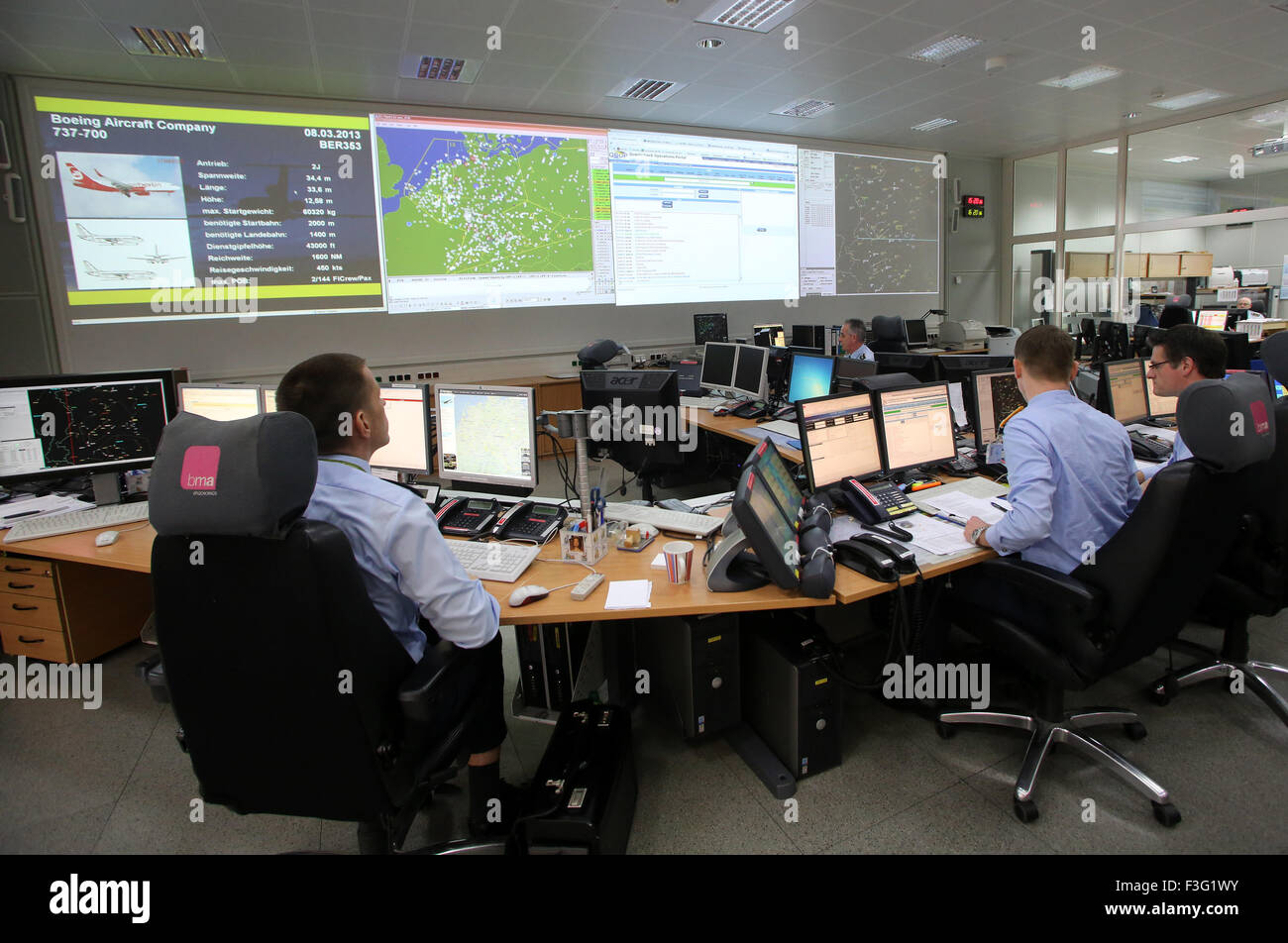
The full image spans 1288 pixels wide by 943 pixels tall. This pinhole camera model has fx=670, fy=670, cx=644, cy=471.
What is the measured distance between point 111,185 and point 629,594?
5.35m

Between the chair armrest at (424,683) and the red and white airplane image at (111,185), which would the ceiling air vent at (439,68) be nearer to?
the red and white airplane image at (111,185)

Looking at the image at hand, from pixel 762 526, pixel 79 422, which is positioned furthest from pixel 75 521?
pixel 762 526

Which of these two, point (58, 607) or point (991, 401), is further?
point (991, 401)

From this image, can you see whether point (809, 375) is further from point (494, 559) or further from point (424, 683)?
point (424, 683)

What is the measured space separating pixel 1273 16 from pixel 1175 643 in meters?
4.75

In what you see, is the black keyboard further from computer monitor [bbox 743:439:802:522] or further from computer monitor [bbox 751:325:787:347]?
computer monitor [bbox 751:325:787:347]

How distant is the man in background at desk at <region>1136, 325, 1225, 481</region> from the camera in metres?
2.66

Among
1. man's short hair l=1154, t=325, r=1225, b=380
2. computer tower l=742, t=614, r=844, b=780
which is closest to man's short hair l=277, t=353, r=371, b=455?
computer tower l=742, t=614, r=844, b=780

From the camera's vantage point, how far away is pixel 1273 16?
457 cm

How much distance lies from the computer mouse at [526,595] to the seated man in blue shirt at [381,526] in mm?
178

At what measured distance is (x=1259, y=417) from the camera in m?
1.70

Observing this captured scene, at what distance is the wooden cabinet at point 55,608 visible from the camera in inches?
113

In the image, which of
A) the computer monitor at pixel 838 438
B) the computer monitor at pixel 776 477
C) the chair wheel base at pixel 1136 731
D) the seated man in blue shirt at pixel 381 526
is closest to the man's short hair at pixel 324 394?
the seated man in blue shirt at pixel 381 526

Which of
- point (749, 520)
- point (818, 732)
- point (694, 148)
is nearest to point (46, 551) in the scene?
point (749, 520)
